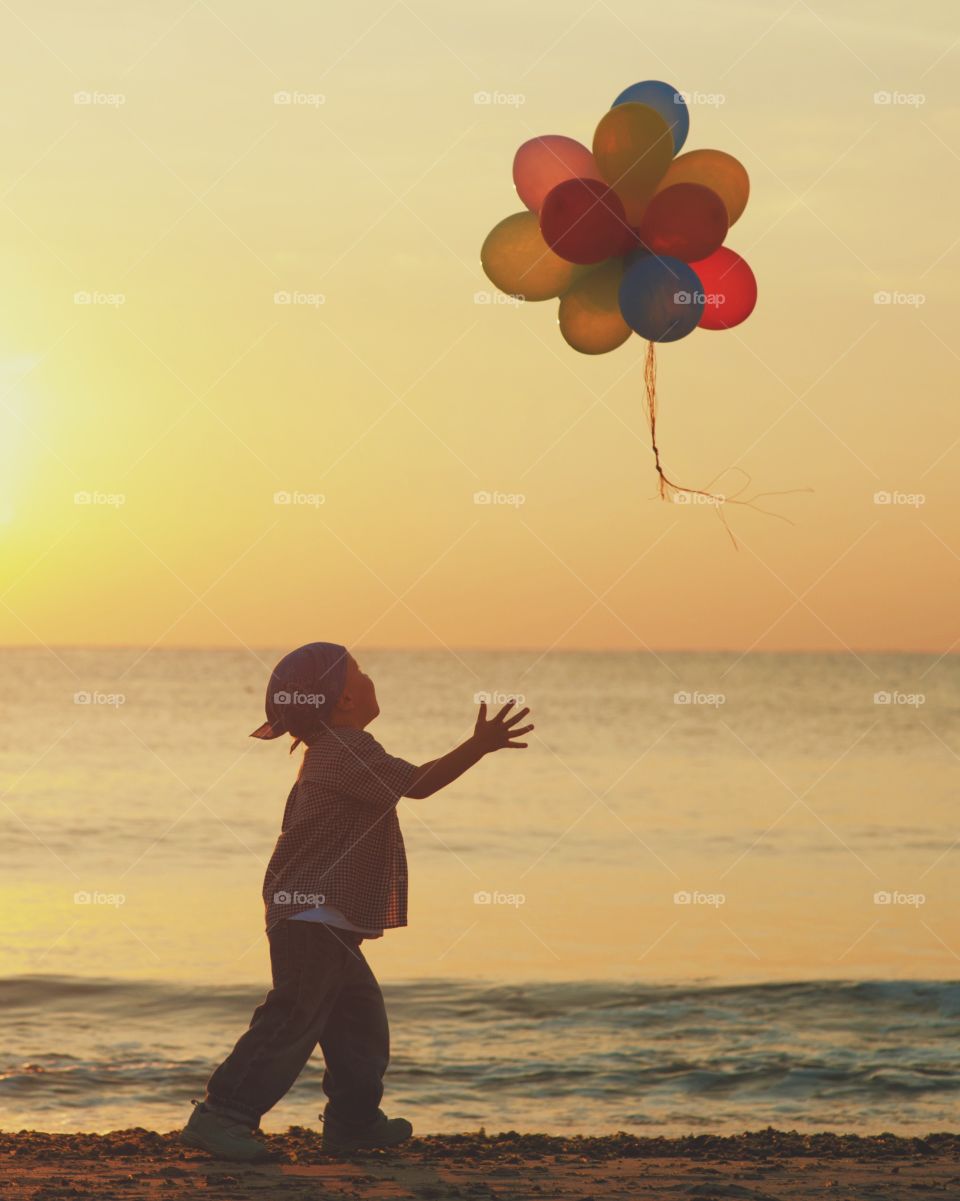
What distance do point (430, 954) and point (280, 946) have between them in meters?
5.38

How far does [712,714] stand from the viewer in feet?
142

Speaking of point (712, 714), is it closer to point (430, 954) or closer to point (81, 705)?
point (81, 705)

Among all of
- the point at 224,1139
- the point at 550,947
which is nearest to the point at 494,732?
the point at 224,1139

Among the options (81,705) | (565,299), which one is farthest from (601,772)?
(81,705)

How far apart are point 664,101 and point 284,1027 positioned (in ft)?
12.4

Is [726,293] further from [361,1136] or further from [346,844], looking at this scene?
[361,1136]

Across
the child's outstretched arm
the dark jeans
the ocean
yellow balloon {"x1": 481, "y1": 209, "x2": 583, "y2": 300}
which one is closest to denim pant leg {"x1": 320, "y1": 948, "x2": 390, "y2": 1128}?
Answer: the dark jeans

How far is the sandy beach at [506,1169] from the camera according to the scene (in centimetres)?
462

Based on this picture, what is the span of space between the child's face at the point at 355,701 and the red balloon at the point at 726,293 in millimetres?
2027

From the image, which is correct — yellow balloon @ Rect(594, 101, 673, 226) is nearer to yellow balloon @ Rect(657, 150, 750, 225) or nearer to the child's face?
yellow balloon @ Rect(657, 150, 750, 225)

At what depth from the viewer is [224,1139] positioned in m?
5.04

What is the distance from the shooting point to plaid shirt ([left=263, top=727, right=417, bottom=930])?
5.14 meters

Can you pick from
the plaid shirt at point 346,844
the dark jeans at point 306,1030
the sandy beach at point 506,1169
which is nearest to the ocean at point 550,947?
the sandy beach at point 506,1169

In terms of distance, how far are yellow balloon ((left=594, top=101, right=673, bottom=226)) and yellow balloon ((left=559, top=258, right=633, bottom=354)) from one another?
239 mm
